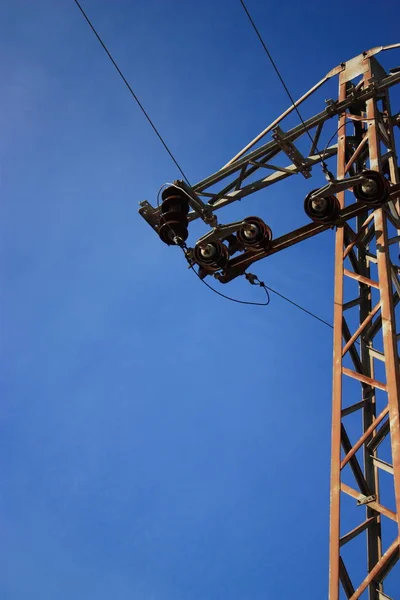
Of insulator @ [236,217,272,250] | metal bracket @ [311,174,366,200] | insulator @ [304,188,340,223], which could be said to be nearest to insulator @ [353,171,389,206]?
metal bracket @ [311,174,366,200]

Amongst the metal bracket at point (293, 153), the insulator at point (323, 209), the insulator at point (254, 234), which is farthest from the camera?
the metal bracket at point (293, 153)

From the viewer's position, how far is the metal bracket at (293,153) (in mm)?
11039

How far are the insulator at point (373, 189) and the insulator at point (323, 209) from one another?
0.40 metres

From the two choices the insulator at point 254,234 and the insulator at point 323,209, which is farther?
the insulator at point 254,234

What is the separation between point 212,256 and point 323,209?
1864mm

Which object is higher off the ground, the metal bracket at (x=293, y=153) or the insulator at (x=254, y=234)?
the metal bracket at (x=293, y=153)

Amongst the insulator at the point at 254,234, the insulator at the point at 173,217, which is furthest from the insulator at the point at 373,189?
the insulator at the point at 173,217

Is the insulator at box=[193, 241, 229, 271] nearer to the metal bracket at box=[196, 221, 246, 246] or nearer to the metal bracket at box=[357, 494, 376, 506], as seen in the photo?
the metal bracket at box=[196, 221, 246, 246]

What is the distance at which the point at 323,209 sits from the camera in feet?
31.1

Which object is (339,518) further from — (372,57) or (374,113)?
(372,57)

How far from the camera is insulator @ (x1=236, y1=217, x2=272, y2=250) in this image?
33.2 ft

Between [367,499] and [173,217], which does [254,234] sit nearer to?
[173,217]

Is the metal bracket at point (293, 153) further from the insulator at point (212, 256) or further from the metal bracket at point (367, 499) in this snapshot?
the metal bracket at point (367, 499)

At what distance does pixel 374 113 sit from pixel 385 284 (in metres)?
3.17
